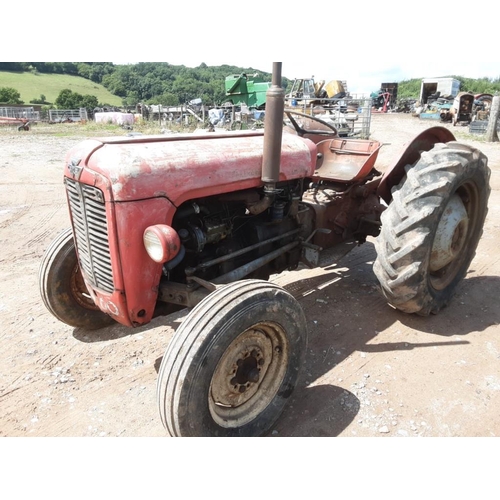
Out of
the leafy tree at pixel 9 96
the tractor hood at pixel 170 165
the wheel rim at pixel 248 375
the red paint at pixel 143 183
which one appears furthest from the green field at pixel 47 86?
the wheel rim at pixel 248 375

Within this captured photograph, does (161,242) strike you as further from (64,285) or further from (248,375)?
(64,285)

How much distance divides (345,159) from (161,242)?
2.69 m

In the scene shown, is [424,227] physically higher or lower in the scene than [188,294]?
higher

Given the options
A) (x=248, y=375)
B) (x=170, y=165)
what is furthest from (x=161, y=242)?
(x=248, y=375)

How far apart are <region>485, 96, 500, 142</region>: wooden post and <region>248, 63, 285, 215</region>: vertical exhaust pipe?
44.7 ft

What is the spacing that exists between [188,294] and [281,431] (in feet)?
3.29

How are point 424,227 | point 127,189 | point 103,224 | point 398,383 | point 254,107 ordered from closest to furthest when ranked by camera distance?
point 127,189 → point 103,224 → point 398,383 → point 424,227 → point 254,107

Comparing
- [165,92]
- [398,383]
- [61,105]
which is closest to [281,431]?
[398,383]

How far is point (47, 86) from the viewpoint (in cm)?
5978

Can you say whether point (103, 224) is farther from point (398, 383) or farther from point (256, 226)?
point (398, 383)

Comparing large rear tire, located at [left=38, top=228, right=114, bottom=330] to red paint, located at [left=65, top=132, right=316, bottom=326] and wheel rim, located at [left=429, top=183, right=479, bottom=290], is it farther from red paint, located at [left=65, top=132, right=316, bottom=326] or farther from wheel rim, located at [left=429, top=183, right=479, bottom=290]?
wheel rim, located at [left=429, top=183, right=479, bottom=290]

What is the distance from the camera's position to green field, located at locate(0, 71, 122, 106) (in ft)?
184

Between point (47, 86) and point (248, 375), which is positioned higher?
point (47, 86)

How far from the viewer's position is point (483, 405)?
8.96 feet
